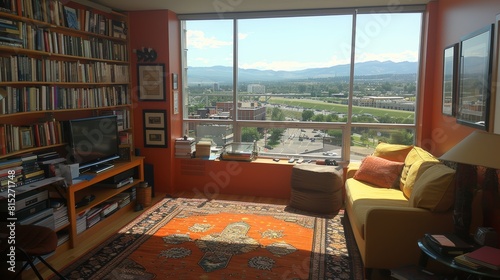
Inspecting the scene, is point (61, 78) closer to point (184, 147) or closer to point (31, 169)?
point (31, 169)

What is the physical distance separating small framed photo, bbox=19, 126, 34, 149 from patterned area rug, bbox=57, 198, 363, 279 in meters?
1.14

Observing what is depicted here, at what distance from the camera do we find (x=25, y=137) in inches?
129

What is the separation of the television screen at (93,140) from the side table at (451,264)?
10.5 feet

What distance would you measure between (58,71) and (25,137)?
0.76 meters

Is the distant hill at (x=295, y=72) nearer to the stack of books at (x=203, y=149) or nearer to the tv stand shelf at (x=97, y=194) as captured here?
the stack of books at (x=203, y=149)

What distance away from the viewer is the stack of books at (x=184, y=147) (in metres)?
5.05

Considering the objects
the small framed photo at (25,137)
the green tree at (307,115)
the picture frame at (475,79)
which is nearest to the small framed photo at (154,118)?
the small framed photo at (25,137)

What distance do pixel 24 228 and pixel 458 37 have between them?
413 centimetres

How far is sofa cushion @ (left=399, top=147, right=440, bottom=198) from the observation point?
131 inches

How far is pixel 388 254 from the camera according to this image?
2707mm

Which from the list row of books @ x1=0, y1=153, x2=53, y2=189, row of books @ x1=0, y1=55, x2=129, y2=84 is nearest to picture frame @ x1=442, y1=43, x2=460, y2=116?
row of books @ x1=0, y1=55, x2=129, y2=84

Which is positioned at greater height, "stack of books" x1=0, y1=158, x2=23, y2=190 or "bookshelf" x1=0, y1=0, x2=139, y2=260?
"bookshelf" x1=0, y1=0, x2=139, y2=260

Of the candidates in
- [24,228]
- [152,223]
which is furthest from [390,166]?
[24,228]

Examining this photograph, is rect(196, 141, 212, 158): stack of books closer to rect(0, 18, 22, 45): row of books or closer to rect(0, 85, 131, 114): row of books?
rect(0, 85, 131, 114): row of books
